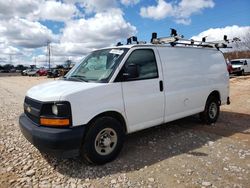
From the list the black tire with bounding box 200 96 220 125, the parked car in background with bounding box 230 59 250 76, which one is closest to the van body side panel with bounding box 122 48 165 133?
the black tire with bounding box 200 96 220 125

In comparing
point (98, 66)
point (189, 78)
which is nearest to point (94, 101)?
point (98, 66)

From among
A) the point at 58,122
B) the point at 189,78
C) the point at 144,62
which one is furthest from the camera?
the point at 189,78

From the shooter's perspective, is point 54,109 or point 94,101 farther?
point 94,101

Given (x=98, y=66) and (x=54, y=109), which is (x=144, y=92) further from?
(x=54, y=109)

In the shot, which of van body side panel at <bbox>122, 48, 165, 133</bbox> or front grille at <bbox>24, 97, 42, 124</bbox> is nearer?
front grille at <bbox>24, 97, 42, 124</bbox>

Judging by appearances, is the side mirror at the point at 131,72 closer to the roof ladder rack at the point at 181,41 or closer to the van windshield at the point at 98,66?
the van windshield at the point at 98,66

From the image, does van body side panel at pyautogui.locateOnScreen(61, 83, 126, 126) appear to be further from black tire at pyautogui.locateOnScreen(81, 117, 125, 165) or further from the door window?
the door window

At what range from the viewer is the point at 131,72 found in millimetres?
4645

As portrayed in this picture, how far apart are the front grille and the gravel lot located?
0.86 m

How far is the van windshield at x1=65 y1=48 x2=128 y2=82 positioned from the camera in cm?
472

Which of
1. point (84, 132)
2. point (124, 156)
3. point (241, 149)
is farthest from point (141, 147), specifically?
point (241, 149)

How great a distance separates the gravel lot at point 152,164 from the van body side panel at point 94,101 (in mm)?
890

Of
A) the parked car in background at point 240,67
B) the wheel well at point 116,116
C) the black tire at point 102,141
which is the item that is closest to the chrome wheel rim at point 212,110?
the wheel well at point 116,116

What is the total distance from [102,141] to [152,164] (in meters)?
0.97
